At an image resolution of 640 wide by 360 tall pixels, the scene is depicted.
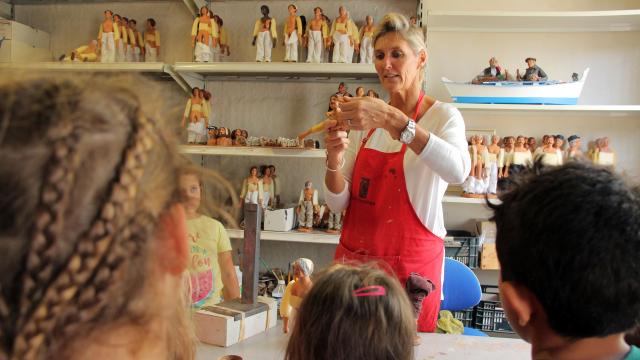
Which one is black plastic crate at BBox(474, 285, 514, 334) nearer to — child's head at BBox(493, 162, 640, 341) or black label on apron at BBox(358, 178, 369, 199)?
black label on apron at BBox(358, 178, 369, 199)

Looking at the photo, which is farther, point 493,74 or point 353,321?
point 493,74

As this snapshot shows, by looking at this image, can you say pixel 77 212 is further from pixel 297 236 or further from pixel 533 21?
pixel 533 21

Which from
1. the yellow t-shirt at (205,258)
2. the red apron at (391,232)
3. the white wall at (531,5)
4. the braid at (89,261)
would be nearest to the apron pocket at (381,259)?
the red apron at (391,232)

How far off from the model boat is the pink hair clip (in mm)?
1701

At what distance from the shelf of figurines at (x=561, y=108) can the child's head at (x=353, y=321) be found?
1631 millimetres

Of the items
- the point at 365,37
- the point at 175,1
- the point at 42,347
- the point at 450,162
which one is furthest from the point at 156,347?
the point at 175,1

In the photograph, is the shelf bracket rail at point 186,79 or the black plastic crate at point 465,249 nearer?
the black plastic crate at point 465,249

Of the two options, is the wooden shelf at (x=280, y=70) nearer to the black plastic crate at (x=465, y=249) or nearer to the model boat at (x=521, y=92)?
the model boat at (x=521, y=92)

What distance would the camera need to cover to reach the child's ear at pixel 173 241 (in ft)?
1.26

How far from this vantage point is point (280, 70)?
89.3 inches

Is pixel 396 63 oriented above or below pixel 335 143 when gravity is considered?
above

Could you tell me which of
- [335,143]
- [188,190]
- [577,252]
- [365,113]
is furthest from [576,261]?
[335,143]

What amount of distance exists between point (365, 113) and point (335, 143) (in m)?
0.16

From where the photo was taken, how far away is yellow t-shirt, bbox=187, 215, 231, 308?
128cm
